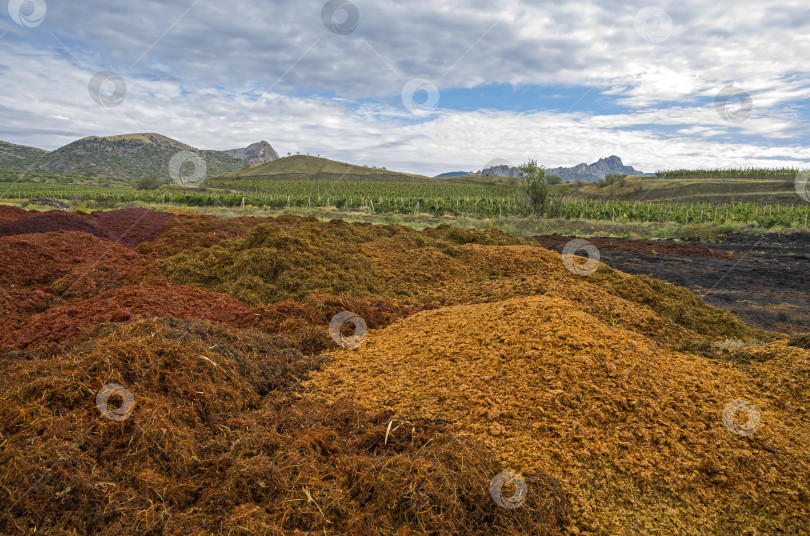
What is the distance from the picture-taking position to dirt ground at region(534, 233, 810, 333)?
9.31 meters

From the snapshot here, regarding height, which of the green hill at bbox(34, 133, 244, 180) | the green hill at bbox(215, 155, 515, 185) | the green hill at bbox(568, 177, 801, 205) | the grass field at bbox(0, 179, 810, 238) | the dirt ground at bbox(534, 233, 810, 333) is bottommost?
the dirt ground at bbox(534, 233, 810, 333)

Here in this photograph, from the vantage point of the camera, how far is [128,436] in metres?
2.84

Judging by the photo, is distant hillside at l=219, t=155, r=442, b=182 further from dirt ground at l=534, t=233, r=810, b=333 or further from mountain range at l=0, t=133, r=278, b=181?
dirt ground at l=534, t=233, r=810, b=333

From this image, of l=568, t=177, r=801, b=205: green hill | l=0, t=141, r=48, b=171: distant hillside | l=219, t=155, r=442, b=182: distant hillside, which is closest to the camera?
l=568, t=177, r=801, b=205: green hill

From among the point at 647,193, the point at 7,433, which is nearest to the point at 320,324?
the point at 7,433

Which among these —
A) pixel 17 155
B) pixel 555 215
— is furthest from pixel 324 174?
pixel 17 155

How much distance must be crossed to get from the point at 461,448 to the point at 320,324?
137 inches

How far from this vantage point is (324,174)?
322ft

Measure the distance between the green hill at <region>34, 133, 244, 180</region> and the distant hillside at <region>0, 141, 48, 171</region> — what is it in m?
2.64

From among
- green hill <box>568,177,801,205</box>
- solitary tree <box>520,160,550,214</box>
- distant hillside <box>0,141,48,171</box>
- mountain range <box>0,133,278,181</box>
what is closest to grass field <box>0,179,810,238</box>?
solitary tree <box>520,160,550,214</box>

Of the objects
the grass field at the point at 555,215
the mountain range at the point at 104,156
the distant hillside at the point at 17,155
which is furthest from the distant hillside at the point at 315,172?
the distant hillside at the point at 17,155

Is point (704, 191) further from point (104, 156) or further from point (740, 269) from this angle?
point (104, 156)

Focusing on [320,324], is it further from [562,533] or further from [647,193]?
[647,193]

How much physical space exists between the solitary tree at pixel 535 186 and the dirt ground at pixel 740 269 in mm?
9040
